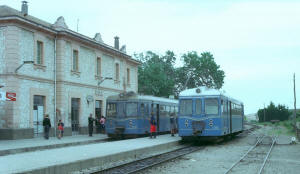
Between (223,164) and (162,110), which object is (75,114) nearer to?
(162,110)

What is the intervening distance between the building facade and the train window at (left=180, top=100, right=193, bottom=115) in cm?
829

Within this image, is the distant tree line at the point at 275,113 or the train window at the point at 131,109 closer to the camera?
the train window at the point at 131,109

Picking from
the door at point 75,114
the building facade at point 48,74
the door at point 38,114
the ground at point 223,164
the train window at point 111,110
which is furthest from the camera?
the door at point 75,114

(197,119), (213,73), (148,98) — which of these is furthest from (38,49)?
(213,73)

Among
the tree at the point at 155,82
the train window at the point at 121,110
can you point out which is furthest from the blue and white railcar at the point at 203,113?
the tree at the point at 155,82

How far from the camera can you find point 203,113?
66.1ft

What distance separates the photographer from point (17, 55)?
73.3ft

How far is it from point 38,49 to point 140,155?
39.7ft

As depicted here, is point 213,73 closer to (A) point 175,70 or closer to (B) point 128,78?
(A) point 175,70

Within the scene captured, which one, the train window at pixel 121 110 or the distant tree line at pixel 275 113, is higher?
the train window at pixel 121 110

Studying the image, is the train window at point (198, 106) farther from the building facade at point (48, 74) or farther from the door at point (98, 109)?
the door at point (98, 109)

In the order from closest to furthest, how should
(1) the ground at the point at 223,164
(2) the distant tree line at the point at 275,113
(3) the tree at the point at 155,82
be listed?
(1) the ground at the point at 223,164 → (3) the tree at the point at 155,82 → (2) the distant tree line at the point at 275,113

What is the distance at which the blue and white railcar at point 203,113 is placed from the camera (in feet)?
65.2

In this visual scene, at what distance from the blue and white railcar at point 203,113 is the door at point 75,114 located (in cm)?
1005
